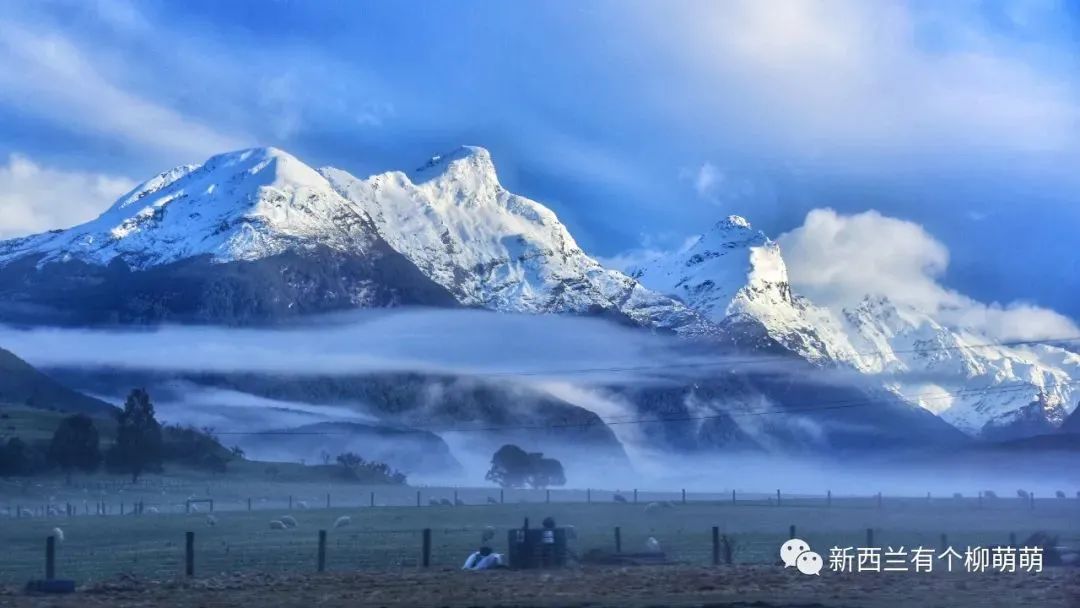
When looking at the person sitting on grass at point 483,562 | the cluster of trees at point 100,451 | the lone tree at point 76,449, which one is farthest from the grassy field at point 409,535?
the lone tree at point 76,449

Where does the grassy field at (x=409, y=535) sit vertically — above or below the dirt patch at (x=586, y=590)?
below

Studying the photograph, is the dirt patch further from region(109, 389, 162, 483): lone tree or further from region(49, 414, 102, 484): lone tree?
region(109, 389, 162, 483): lone tree

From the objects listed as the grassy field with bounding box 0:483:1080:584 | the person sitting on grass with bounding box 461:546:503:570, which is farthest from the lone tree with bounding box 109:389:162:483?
the person sitting on grass with bounding box 461:546:503:570

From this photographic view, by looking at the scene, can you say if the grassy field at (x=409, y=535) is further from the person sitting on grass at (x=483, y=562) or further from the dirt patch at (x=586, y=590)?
the dirt patch at (x=586, y=590)

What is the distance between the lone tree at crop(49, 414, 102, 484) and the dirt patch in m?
105

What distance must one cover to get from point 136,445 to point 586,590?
376ft

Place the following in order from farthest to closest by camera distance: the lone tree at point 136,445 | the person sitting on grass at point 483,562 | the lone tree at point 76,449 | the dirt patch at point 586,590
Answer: the lone tree at point 136,445, the lone tree at point 76,449, the person sitting on grass at point 483,562, the dirt patch at point 586,590

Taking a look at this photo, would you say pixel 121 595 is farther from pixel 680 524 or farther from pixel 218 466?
pixel 218 466

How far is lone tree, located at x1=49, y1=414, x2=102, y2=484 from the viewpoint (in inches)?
5344

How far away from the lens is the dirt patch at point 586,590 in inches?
1206

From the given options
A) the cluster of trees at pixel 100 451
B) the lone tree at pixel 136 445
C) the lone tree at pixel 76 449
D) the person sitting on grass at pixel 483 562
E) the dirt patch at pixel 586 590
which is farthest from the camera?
the lone tree at pixel 136 445

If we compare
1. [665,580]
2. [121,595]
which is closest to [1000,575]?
[665,580]

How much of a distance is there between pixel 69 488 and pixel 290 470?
182 ft

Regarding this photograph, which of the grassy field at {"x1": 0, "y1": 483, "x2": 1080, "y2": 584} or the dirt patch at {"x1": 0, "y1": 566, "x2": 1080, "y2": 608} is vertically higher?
the dirt patch at {"x1": 0, "y1": 566, "x2": 1080, "y2": 608}
